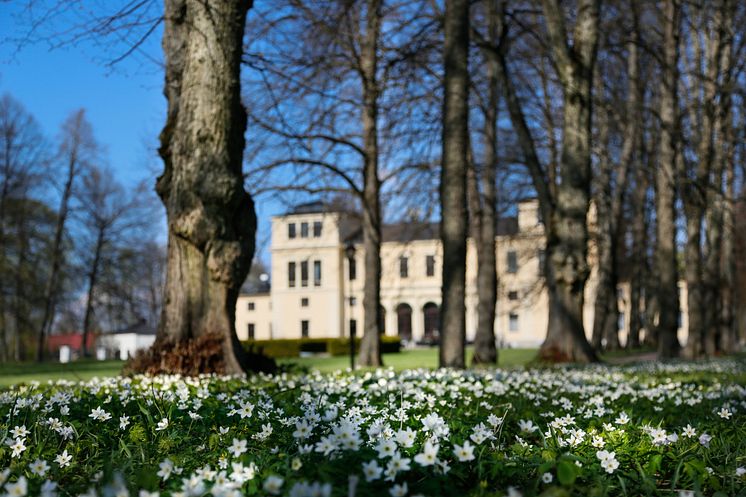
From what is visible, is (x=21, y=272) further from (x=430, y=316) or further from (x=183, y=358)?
(x=430, y=316)

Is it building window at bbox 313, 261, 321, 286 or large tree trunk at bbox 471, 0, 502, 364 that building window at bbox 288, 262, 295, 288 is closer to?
building window at bbox 313, 261, 321, 286


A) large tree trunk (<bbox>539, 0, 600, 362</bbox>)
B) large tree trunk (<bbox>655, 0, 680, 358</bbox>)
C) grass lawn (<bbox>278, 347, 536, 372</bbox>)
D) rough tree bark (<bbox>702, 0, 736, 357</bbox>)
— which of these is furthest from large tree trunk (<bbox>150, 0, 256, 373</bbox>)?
rough tree bark (<bbox>702, 0, 736, 357</bbox>)

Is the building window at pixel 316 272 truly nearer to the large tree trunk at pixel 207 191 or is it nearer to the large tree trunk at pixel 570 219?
the large tree trunk at pixel 570 219

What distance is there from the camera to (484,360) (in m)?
16.7

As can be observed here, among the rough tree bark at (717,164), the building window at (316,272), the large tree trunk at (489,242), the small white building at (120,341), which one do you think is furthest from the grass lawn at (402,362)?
the building window at (316,272)

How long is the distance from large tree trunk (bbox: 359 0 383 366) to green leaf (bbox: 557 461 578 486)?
1387 cm

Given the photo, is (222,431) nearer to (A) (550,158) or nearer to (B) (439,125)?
(B) (439,125)

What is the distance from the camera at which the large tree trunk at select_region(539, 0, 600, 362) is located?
12852 millimetres

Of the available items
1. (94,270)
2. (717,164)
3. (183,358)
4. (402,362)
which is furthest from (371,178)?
(94,270)

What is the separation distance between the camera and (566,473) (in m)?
2.00

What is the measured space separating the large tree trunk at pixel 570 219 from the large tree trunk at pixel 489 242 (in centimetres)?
331

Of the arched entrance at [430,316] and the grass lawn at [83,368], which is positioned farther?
the arched entrance at [430,316]

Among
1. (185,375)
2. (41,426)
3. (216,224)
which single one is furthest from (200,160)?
(41,426)

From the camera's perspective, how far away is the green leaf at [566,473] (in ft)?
6.44
